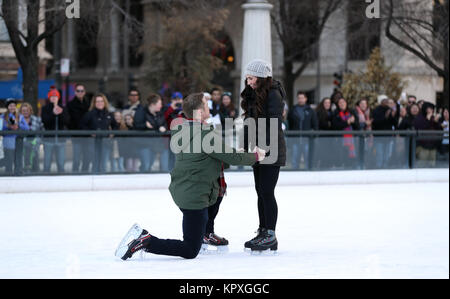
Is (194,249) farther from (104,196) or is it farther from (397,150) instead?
(397,150)

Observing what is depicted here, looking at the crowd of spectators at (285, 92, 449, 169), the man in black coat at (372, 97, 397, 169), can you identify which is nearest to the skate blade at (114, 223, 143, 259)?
the crowd of spectators at (285, 92, 449, 169)

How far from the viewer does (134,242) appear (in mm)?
8453

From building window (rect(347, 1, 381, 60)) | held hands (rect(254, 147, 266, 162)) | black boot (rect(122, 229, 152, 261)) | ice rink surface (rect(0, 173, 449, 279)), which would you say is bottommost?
ice rink surface (rect(0, 173, 449, 279))

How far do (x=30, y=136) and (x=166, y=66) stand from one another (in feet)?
91.5

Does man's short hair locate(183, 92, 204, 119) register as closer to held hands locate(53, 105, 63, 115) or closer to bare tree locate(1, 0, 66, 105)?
held hands locate(53, 105, 63, 115)

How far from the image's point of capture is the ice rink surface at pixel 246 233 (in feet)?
27.0

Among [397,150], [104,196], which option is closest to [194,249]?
[104,196]

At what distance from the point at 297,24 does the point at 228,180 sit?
2167 cm

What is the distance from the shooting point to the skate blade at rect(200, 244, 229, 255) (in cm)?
921

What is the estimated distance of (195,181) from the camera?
8.45 m

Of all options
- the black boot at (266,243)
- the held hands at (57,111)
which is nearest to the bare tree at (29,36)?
the held hands at (57,111)

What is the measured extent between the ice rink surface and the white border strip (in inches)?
13.9
